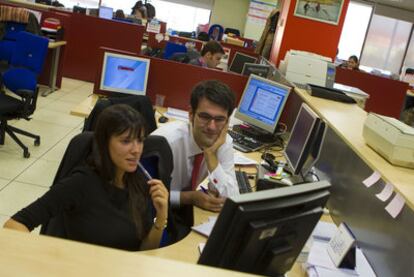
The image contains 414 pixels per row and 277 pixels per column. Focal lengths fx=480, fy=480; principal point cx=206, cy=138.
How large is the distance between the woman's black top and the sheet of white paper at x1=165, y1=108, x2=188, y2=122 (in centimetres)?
199

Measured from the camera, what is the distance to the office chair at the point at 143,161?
176 cm

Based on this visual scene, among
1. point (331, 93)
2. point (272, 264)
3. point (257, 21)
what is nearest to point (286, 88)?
point (331, 93)

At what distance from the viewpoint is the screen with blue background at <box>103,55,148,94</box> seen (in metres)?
3.86

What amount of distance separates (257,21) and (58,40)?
702 centimetres

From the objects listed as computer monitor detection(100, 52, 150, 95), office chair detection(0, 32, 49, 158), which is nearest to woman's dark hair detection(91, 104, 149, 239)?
computer monitor detection(100, 52, 150, 95)

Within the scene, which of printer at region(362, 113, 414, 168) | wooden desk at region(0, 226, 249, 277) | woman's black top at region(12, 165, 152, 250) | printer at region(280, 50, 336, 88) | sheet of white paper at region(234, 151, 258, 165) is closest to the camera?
wooden desk at region(0, 226, 249, 277)

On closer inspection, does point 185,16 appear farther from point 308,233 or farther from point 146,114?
point 308,233

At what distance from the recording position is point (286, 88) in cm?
349

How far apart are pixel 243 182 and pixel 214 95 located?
56 cm

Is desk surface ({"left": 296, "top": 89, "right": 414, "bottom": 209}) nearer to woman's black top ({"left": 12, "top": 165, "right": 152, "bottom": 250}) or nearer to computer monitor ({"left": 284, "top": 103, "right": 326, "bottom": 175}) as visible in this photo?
computer monitor ({"left": 284, "top": 103, "right": 326, "bottom": 175})

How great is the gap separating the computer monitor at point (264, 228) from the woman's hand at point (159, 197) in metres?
0.60

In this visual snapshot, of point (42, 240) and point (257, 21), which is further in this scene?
point (257, 21)

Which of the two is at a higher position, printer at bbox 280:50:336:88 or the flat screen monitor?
printer at bbox 280:50:336:88

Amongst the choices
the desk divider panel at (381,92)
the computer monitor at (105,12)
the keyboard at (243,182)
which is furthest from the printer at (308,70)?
the computer monitor at (105,12)
